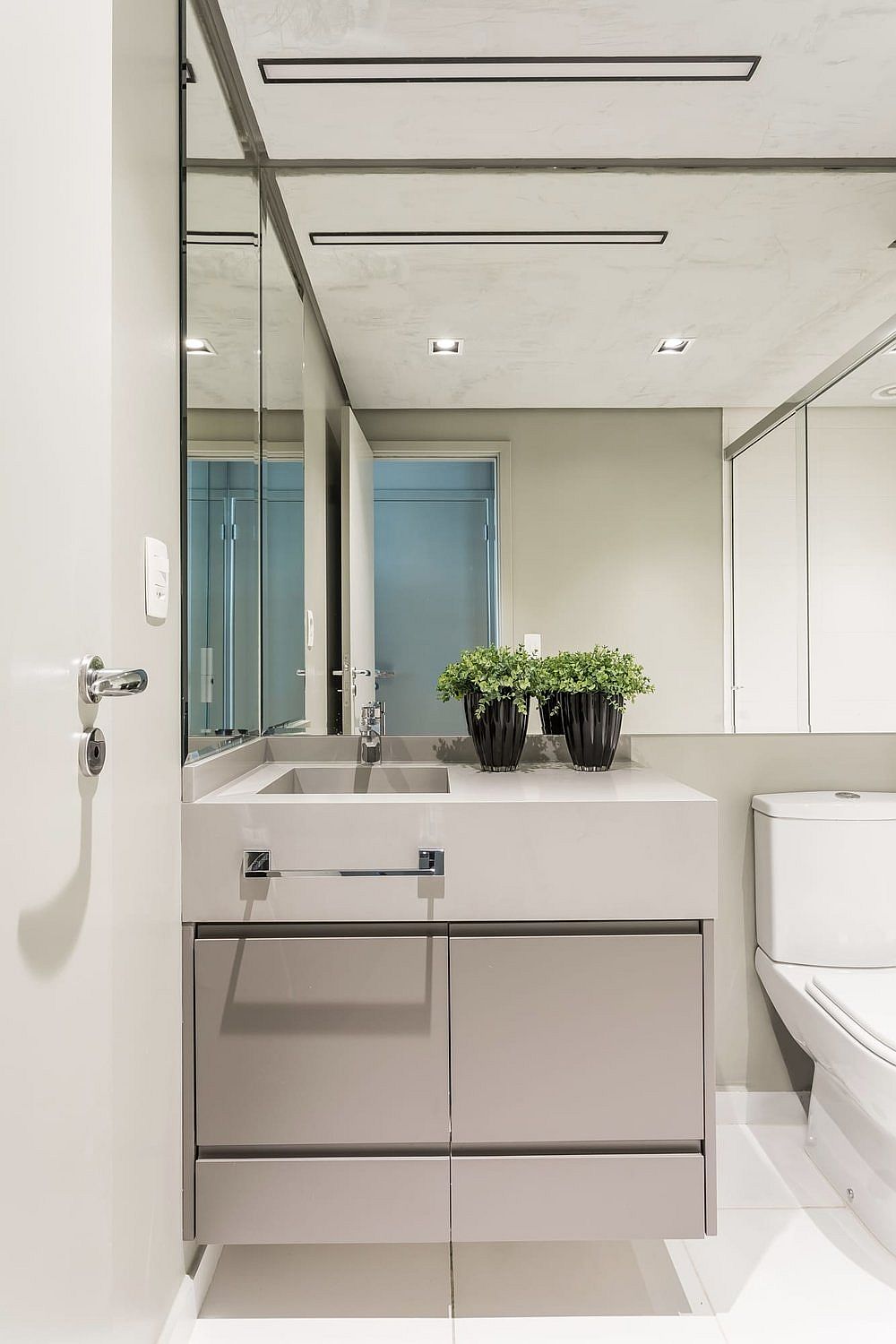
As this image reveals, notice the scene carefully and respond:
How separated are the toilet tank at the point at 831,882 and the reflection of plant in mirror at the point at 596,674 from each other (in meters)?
0.42

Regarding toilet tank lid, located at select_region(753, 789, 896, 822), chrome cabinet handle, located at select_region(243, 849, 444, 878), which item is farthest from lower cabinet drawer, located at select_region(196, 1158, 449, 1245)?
toilet tank lid, located at select_region(753, 789, 896, 822)

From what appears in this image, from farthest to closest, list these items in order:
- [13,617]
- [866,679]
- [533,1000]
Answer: [866,679] < [533,1000] < [13,617]

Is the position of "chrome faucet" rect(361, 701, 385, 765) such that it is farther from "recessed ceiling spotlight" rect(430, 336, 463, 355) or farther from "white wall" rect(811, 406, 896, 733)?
"white wall" rect(811, 406, 896, 733)

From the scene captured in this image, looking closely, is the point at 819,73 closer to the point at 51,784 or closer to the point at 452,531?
the point at 452,531

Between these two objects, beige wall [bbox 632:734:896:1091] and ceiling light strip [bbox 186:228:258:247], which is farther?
beige wall [bbox 632:734:896:1091]

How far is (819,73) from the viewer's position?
5.24 ft

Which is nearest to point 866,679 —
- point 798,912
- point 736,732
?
point 736,732

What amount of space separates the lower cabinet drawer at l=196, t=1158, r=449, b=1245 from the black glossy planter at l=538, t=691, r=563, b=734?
34.0 inches

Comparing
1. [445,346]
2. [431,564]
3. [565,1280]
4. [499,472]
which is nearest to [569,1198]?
[565,1280]

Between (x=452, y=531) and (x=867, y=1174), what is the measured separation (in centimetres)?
146

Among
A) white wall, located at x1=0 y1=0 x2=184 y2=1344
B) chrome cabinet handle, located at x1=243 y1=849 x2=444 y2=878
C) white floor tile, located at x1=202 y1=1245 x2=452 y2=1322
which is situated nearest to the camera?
white wall, located at x1=0 y1=0 x2=184 y2=1344

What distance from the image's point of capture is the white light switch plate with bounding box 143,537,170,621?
46.2 inches

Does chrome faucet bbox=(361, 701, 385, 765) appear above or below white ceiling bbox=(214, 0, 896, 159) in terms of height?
below

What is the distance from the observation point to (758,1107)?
1899 millimetres
